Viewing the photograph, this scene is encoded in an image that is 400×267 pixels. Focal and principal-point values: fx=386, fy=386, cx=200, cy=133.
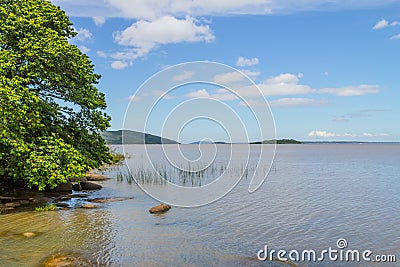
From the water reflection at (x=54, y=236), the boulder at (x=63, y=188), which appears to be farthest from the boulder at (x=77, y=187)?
the water reflection at (x=54, y=236)

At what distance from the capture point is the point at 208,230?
15.8 m

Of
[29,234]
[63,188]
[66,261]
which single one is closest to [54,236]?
[29,234]

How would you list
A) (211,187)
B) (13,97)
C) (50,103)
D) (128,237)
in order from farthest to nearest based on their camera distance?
(211,187) < (50,103) < (13,97) < (128,237)

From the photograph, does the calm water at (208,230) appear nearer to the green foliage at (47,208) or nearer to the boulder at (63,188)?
the green foliage at (47,208)

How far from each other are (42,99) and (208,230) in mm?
11137

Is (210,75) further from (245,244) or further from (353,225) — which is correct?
(353,225)

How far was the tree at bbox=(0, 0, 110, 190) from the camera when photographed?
1705 cm

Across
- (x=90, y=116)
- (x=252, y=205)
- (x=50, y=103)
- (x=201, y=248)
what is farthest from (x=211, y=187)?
(x=201, y=248)

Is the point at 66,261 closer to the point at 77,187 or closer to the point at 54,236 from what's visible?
the point at 54,236

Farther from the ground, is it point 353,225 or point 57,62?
point 57,62

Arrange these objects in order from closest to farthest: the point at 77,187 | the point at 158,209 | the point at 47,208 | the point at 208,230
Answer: the point at 208,230, the point at 47,208, the point at 158,209, the point at 77,187

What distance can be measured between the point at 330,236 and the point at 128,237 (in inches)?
307

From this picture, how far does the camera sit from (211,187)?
28.7 metres

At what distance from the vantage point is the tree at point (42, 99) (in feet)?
55.9
